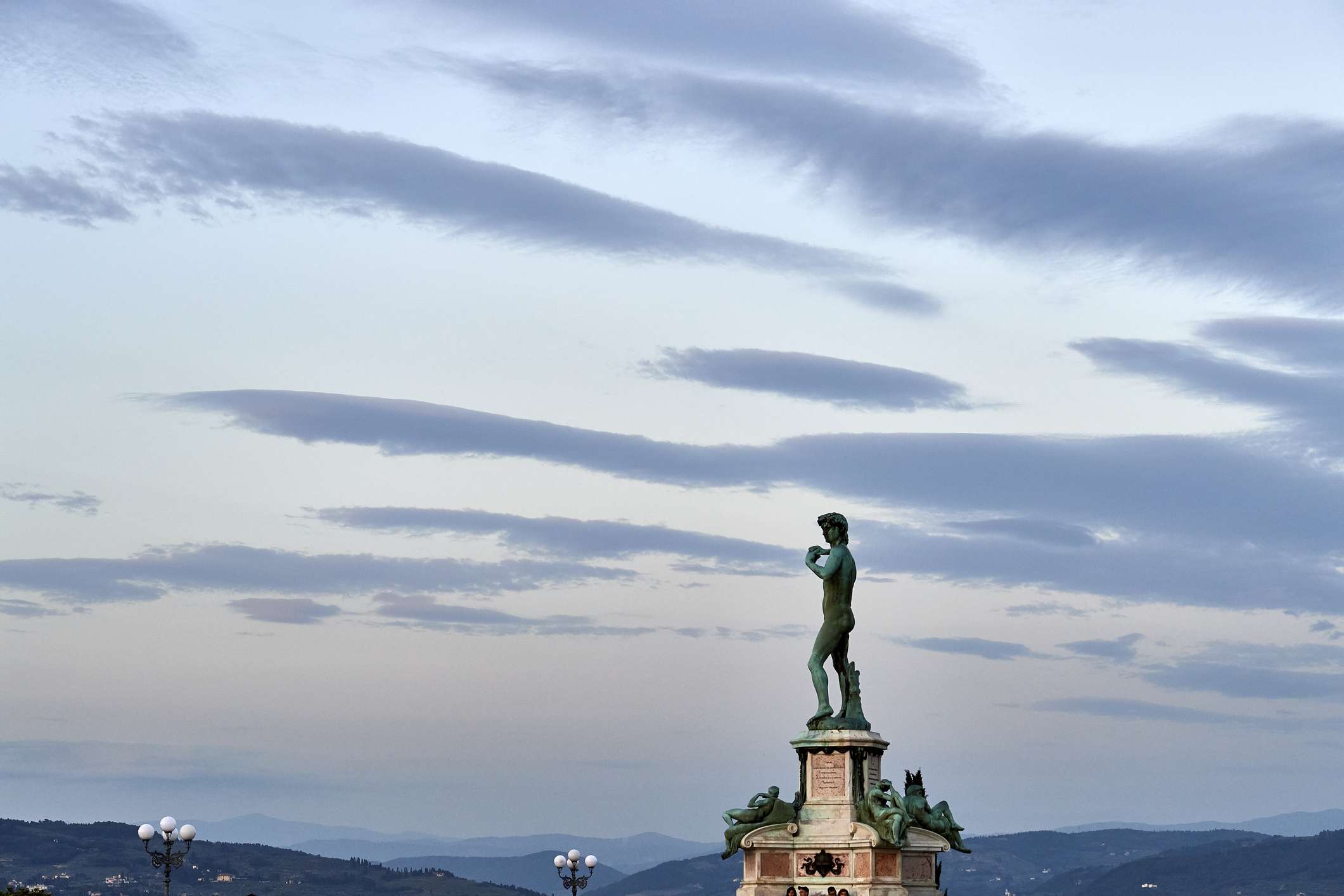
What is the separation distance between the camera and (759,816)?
144 ft

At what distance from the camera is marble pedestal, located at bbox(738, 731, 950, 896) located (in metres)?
43.0

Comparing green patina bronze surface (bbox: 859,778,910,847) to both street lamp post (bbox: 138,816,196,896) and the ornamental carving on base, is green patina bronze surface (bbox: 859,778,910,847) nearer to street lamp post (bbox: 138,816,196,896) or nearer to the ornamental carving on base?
the ornamental carving on base

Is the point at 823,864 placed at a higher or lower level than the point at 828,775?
lower

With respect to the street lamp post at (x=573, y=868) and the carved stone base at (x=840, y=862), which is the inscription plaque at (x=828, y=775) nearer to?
the carved stone base at (x=840, y=862)

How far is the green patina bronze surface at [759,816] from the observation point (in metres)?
43.8

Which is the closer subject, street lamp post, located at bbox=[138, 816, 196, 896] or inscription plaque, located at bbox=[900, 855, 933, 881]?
inscription plaque, located at bbox=[900, 855, 933, 881]

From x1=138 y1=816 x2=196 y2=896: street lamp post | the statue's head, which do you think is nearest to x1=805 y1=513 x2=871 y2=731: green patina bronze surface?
the statue's head

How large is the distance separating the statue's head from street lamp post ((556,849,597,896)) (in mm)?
21754

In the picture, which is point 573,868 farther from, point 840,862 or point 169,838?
point 840,862

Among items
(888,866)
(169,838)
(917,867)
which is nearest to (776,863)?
(888,866)

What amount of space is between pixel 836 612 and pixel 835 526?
6.28 ft

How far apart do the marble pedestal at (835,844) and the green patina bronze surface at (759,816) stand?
14cm

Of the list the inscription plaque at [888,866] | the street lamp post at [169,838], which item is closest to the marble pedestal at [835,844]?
the inscription plaque at [888,866]

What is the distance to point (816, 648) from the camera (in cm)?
4522
